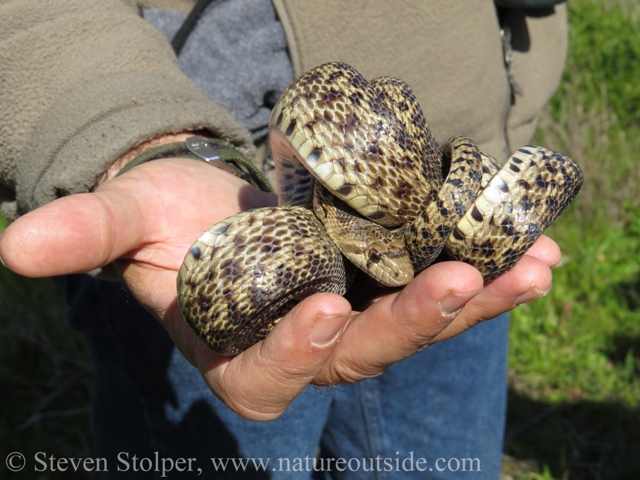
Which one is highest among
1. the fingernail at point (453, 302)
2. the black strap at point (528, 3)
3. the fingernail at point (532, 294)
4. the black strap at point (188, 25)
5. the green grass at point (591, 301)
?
the black strap at point (188, 25)

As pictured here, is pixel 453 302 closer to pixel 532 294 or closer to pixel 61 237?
Result: pixel 532 294

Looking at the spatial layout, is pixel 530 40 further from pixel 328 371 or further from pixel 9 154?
pixel 9 154

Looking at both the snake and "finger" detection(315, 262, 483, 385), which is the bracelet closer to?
the snake

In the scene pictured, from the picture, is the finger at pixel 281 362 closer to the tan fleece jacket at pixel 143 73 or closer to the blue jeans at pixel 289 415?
the blue jeans at pixel 289 415

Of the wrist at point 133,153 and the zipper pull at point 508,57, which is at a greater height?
the wrist at point 133,153

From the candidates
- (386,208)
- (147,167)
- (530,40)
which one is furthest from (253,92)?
(530,40)

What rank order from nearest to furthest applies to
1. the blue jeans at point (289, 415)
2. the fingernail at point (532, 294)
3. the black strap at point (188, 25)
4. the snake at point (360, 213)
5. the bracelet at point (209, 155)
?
the snake at point (360, 213), the fingernail at point (532, 294), the bracelet at point (209, 155), the black strap at point (188, 25), the blue jeans at point (289, 415)

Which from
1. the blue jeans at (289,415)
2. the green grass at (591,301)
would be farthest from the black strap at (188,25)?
Result: the green grass at (591,301)

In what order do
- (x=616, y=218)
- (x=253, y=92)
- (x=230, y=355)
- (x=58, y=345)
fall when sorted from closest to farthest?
(x=230, y=355), (x=253, y=92), (x=58, y=345), (x=616, y=218)
